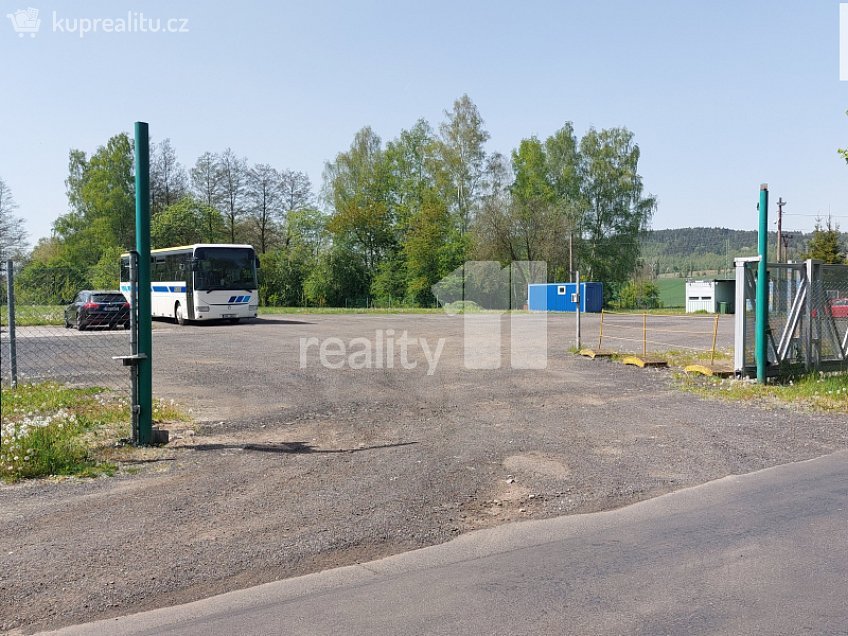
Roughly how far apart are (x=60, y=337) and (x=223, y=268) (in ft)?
26.1

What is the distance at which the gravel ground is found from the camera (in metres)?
4.59

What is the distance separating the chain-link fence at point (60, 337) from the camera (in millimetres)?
12234

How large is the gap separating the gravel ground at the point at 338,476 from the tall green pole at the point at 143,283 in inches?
18.1

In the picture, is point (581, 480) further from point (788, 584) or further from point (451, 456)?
point (788, 584)

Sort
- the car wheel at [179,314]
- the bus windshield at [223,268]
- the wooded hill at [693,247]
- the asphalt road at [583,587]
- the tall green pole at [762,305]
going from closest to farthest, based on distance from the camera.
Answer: the asphalt road at [583,587]
the tall green pole at [762,305]
the bus windshield at [223,268]
the car wheel at [179,314]
the wooded hill at [693,247]

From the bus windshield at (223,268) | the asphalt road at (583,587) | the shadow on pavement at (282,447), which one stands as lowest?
the asphalt road at (583,587)

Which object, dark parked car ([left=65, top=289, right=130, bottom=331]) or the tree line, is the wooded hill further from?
dark parked car ([left=65, top=289, right=130, bottom=331])

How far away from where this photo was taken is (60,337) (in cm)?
2358

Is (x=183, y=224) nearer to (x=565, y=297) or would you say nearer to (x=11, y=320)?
(x=565, y=297)

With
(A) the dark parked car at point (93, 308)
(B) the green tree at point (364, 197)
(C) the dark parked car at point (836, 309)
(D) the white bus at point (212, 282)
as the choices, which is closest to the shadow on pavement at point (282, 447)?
(C) the dark parked car at point (836, 309)

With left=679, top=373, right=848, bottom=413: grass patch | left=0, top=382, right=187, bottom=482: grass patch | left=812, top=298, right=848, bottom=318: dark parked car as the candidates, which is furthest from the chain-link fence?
left=812, top=298, right=848, bottom=318: dark parked car

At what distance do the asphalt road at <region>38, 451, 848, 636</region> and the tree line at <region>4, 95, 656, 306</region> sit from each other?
58.1 m

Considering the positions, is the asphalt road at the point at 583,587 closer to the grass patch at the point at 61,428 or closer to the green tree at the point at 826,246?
the grass patch at the point at 61,428

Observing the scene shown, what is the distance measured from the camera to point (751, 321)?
13812mm
